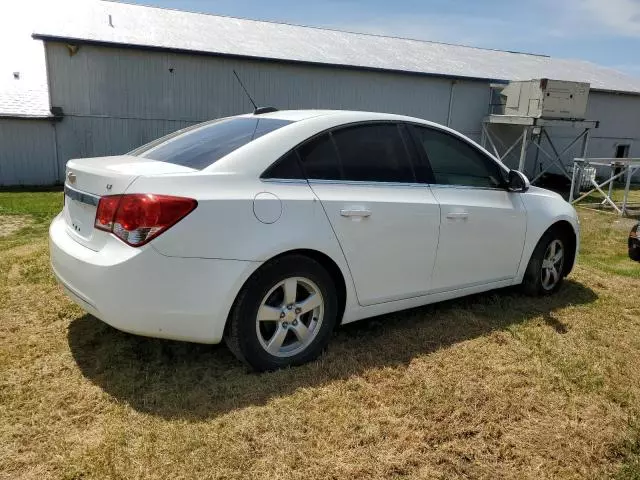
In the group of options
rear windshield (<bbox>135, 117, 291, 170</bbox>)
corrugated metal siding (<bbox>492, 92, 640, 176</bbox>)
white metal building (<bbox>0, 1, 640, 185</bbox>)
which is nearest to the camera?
rear windshield (<bbox>135, 117, 291, 170</bbox>)

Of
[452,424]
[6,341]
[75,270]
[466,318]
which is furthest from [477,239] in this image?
[6,341]

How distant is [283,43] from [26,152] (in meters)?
8.59

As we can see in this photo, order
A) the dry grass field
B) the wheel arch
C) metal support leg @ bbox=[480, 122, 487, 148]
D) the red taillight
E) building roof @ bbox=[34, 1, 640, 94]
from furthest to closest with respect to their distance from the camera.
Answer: metal support leg @ bbox=[480, 122, 487, 148] → building roof @ bbox=[34, 1, 640, 94] → the wheel arch → the red taillight → the dry grass field

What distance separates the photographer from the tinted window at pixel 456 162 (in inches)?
153

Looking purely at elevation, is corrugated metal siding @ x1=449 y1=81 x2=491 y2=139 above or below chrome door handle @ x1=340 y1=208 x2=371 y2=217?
above

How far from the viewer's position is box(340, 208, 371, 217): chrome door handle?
3268mm

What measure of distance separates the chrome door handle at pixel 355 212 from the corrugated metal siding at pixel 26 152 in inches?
518

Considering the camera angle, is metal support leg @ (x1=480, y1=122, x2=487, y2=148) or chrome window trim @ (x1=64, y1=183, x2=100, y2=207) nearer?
chrome window trim @ (x1=64, y1=183, x2=100, y2=207)

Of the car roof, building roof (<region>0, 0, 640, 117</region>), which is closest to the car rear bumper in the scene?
the car roof

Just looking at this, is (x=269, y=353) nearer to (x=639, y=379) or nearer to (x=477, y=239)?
(x=477, y=239)

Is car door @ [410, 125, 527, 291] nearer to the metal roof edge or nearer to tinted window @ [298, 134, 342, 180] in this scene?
tinted window @ [298, 134, 342, 180]

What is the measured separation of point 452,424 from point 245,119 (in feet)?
8.10

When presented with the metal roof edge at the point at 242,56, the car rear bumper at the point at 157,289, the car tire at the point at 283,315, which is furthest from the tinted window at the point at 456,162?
the metal roof edge at the point at 242,56

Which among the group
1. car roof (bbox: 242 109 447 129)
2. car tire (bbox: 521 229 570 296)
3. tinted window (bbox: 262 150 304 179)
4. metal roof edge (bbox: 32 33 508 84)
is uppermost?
metal roof edge (bbox: 32 33 508 84)
